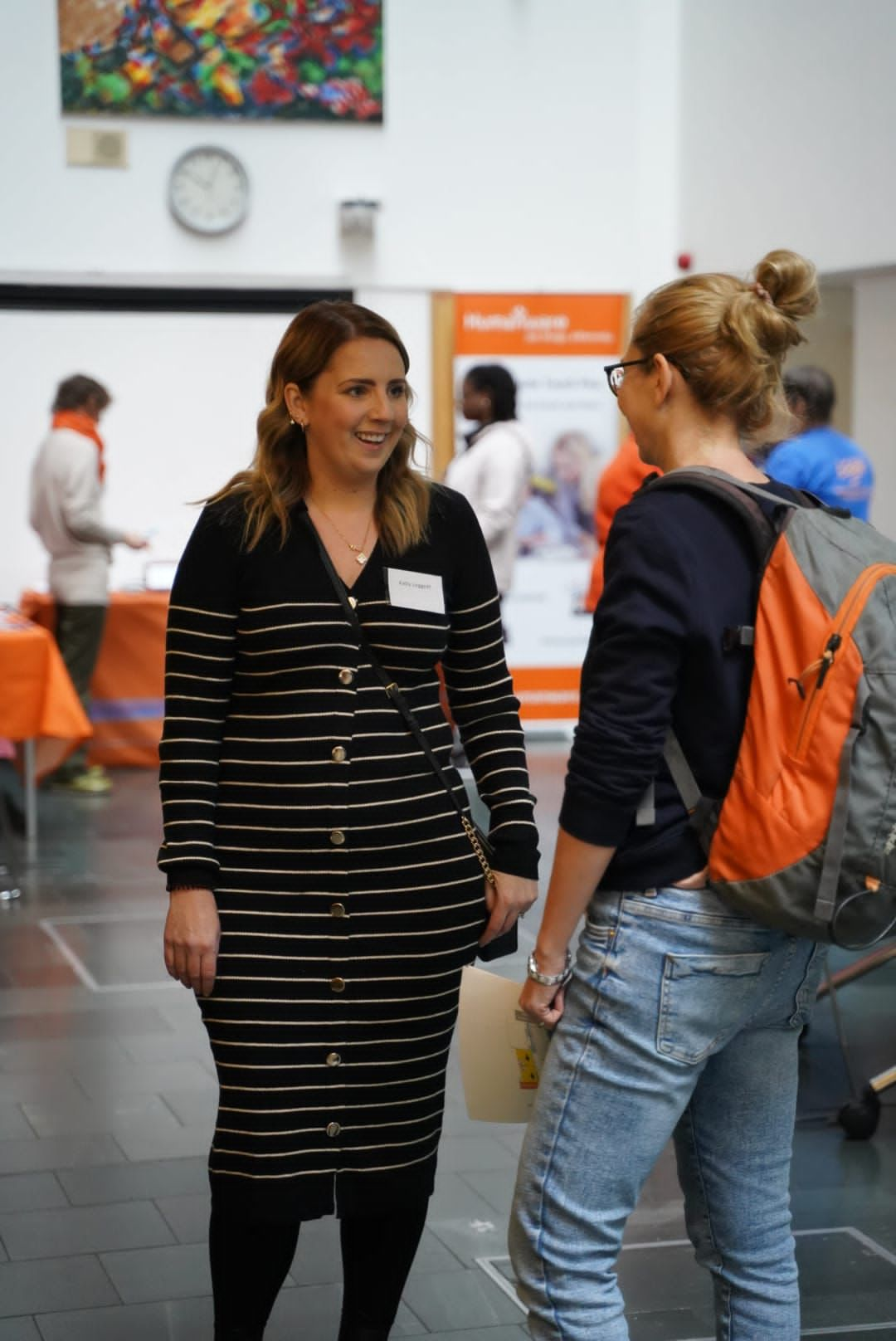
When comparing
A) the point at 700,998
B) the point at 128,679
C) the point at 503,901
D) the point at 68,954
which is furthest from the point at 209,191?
the point at 700,998

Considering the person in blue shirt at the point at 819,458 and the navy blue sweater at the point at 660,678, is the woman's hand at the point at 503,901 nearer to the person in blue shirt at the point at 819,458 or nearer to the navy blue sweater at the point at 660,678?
the navy blue sweater at the point at 660,678

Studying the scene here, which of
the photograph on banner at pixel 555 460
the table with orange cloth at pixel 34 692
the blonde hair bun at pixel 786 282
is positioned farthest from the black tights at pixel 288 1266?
the photograph on banner at pixel 555 460

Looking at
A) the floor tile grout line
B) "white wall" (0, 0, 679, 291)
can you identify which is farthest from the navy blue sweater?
"white wall" (0, 0, 679, 291)

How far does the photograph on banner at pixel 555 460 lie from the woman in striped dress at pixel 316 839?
7.40m

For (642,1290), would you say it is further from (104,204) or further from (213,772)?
(104,204)

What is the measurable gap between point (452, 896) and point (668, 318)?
82 centimetres

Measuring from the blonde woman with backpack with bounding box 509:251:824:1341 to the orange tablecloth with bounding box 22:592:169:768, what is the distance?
6.80m

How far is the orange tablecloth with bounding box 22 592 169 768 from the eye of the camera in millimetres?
8656

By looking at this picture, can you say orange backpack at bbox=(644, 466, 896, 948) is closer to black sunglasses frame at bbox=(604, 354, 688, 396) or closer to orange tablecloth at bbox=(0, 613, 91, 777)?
black sunglasses frame at bbox=(604, 354, 688, 396)

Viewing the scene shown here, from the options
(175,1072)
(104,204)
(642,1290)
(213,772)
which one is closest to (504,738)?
(213,772)

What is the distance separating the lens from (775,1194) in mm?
2025

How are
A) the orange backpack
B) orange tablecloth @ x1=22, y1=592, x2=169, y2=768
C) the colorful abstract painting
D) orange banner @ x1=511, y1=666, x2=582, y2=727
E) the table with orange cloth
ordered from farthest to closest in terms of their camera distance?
orange banner @ x1=511, y1=666, x2=582, y2=727, the colorful abstract painting, orange tablecloth @ x1=22, y1=592, x2=169, y2=768, the table with orange cloth, the orange backpack

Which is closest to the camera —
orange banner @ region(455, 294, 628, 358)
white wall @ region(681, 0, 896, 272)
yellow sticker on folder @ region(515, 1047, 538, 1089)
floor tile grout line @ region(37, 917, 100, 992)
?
yellow sticker on folder @ region(515, 1047, 538, 1089)

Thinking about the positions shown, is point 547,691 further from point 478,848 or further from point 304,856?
point 304,856
